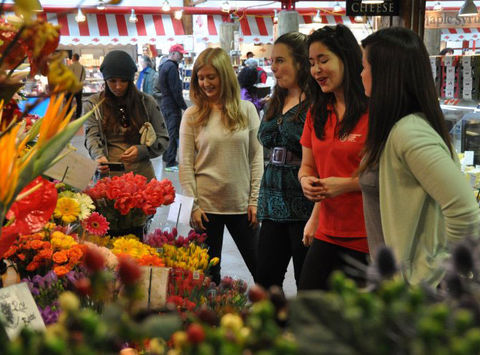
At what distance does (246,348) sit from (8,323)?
730 millimetres

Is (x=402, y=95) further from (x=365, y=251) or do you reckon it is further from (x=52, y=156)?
(x=52, y=156)

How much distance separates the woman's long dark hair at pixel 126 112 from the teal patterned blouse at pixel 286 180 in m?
0.97

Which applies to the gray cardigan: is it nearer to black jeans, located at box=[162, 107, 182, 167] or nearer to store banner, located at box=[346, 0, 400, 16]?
store banner, located at box=[346, 0, 400, 16]

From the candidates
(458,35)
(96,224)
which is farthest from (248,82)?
(458,35)

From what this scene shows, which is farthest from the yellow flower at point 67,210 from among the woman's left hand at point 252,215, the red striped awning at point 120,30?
the red striped awning at point 120,30

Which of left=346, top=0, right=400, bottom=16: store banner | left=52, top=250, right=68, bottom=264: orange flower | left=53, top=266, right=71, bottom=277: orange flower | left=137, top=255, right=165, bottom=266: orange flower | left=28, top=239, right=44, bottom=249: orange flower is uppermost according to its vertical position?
left=346, top=0, right=400, bottom=16: store banner

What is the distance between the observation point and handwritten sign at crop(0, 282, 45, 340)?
118 centimetres

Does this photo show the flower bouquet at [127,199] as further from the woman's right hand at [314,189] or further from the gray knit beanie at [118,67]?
the gray knit beanie at [118,67]

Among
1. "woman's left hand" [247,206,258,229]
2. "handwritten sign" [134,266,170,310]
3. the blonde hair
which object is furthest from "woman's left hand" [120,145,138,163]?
"handwritten sign" [134,266,170,310]

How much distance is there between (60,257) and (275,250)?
114 cm

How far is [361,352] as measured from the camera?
0.54m

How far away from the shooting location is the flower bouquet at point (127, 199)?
2.40 m

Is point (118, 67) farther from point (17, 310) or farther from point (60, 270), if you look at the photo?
point (17, 310)

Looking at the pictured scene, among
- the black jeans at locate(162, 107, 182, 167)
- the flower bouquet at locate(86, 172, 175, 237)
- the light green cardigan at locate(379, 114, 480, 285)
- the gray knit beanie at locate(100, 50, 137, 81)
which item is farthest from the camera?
the black jeans at locate(162, 107, 182, 167)
